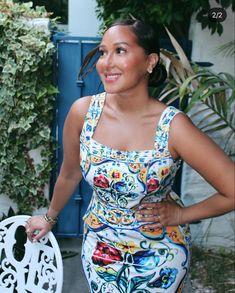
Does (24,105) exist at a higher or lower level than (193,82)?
lower

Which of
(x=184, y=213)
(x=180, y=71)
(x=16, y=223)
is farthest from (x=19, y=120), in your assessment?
(x=184, y=213)

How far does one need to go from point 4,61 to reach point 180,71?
1235 mm

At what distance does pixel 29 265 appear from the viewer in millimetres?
1965

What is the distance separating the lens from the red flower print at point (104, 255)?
5.39ft

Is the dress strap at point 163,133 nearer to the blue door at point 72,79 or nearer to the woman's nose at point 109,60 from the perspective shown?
the woman's nose at point 109,60

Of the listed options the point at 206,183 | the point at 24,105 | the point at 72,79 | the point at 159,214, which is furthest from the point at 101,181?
the point at 206,183

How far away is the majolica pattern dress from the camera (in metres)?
1.55

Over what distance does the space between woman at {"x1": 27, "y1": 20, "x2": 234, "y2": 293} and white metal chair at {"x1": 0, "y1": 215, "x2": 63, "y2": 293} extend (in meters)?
0.19

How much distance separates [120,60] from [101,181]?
0.38 m

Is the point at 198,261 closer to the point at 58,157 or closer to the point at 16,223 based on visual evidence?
the point at 58,157

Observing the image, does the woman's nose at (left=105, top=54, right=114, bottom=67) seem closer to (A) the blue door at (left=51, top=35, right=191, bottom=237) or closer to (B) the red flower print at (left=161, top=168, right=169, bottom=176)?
(B) the red flower print at (left=161, top=168, right=169, bottom=176)

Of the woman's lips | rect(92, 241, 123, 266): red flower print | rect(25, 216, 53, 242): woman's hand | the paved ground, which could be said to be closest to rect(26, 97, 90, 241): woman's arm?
rect(25, 216, 53, 242): woman's hand

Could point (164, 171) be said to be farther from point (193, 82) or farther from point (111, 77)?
point (193, 82)

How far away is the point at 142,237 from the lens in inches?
63.9
